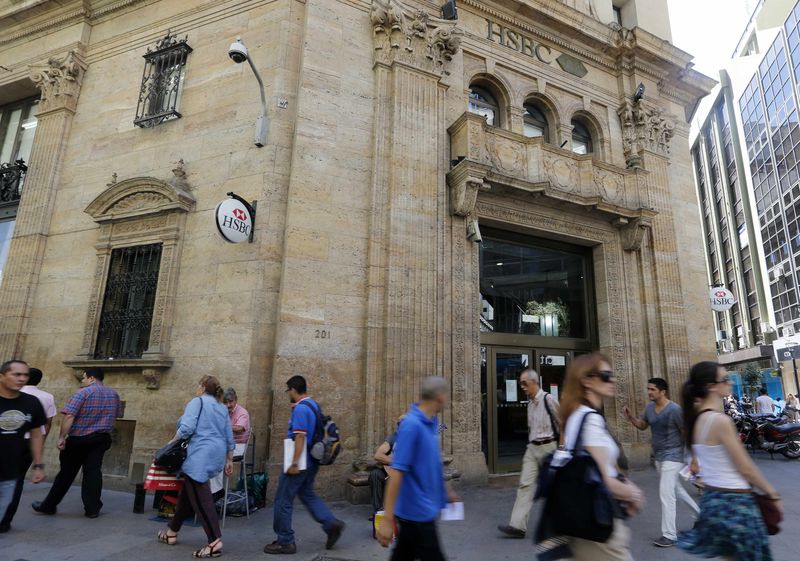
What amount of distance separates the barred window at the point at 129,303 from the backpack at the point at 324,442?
506 centimetres

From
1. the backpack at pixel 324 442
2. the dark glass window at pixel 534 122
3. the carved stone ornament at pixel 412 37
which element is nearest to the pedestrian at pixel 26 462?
the backpack at pixel 324 442

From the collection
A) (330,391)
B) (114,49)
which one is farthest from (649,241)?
(114,49)

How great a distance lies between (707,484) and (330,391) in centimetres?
562

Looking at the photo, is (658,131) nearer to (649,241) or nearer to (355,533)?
(649,241)

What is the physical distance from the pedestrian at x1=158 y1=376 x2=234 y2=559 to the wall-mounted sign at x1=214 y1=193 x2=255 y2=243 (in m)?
2.91

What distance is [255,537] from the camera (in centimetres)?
553

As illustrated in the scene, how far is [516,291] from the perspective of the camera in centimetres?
1056

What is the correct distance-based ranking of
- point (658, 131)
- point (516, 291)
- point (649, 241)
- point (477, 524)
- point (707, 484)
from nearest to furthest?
1. point (707, 484)
2. point (477, 524)
3. point (516, 291)
4. point (649, 241)
5. point (658, 131)

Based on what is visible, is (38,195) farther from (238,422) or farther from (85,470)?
(238,422)

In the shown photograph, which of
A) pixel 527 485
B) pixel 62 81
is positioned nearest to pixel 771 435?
pixel 527 485

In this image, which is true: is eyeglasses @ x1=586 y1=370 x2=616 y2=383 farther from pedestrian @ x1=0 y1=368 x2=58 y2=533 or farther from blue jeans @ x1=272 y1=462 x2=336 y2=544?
pedestrian @ x1=0 y1=368 x2=58 y2=533

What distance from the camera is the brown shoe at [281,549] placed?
494 cm

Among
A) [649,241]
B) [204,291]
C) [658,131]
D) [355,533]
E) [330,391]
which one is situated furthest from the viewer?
[658,131]

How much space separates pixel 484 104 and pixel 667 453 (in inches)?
333
